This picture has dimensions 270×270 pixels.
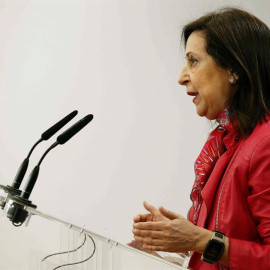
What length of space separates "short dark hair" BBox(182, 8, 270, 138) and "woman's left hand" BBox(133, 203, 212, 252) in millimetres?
319

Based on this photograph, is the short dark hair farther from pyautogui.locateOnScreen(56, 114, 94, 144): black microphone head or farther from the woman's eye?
pyautogui.locateOnScreen(56, 114, 94, 144): black microphone head

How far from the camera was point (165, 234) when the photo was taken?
1.09m

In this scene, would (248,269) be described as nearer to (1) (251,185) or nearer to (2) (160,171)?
(1) (251,185)

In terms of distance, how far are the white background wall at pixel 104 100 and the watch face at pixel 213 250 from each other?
1489mm

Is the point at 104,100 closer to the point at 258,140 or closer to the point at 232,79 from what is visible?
the point at 232,79

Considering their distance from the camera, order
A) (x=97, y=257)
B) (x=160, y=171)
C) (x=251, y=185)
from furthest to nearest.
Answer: (x=160, y=171) < (x=251, y=185) < (x=97, y=257)

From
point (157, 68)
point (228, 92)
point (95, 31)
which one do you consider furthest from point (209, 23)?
point (95, 31)

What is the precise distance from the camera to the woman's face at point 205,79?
1.37 metres

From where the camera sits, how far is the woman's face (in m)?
1.37

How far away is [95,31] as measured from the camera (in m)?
2.91

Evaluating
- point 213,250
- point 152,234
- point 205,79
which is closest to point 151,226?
point 152,234

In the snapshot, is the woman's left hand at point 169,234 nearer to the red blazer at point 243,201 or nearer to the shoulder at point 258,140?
the red blazer at point 243,201

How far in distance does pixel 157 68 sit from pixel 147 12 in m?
0.35

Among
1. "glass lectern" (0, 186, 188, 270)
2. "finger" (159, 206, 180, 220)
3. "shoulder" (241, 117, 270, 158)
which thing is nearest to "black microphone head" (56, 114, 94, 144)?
"glass lectern" (0, 186, 188, 270)
